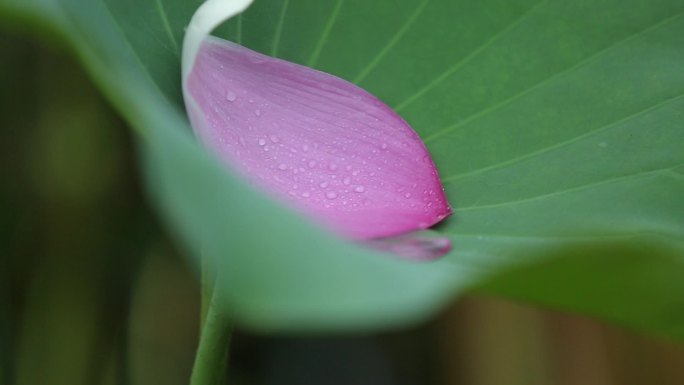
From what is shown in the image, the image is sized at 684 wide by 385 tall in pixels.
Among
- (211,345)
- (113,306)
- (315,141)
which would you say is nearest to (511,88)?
(315,141)

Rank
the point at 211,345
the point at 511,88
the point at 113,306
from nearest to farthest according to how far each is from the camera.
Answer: the point at 211,345 → the point at 511,88 → the point at 113,306

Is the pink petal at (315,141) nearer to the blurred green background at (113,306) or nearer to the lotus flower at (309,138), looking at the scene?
the lotus flower at (309,138)

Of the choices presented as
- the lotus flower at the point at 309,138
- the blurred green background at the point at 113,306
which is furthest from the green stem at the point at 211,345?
the blurred green background at the point at 113,306

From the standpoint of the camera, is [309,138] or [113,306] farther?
[113,306]

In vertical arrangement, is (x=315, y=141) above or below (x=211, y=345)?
above

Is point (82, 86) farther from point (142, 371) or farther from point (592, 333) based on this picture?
point (592, 333)

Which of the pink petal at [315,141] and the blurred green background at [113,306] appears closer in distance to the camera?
the pink petal at [315,141]

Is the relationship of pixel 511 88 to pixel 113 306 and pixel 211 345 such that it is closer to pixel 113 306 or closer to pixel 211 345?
pixel 211 345

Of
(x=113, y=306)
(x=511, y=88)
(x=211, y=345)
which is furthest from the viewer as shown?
(x=113, y=306)
